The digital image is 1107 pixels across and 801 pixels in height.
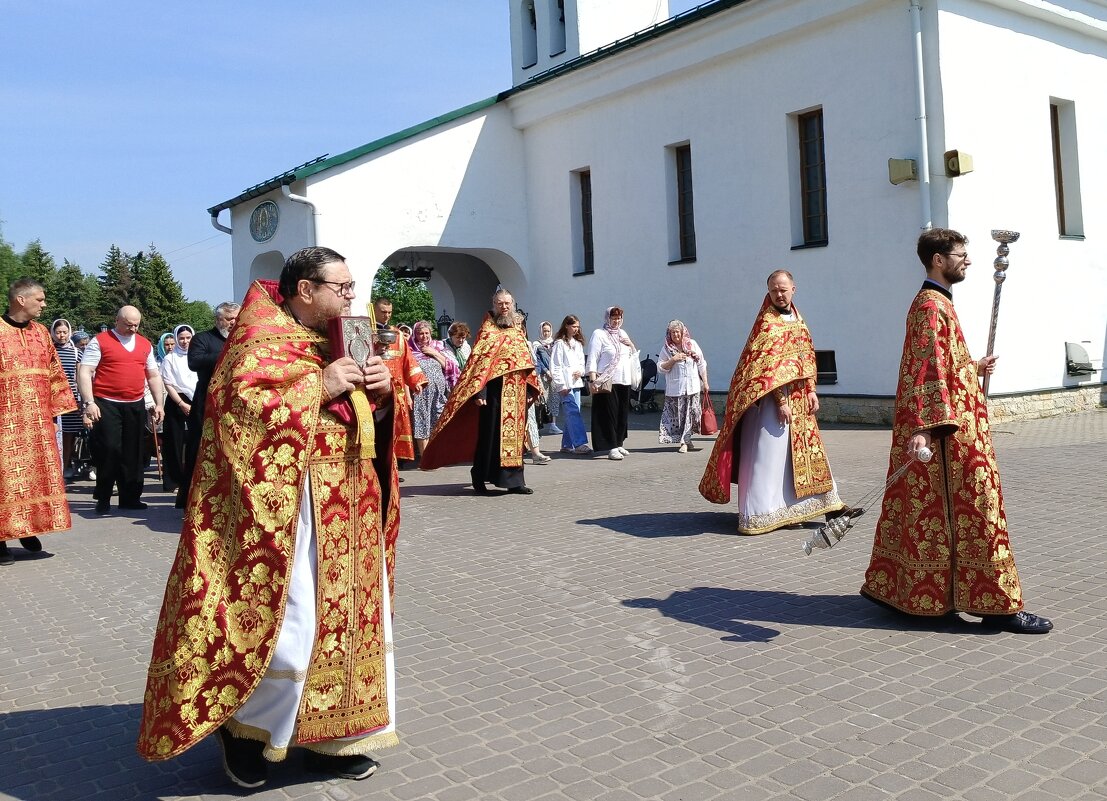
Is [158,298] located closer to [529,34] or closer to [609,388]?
[529,34]

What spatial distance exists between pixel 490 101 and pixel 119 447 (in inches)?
567

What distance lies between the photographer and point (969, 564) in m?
5.46

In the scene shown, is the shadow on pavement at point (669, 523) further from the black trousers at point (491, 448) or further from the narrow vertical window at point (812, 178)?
the narrow vertical window at point (812, 178)

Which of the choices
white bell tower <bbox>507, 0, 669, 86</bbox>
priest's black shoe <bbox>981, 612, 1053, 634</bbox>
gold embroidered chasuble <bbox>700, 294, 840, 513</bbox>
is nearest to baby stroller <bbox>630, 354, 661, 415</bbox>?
white bell tower <bbox>507, 0, 669, 86</bbox>

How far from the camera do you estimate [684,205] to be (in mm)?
20531

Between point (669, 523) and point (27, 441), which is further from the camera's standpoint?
point (669, 523)

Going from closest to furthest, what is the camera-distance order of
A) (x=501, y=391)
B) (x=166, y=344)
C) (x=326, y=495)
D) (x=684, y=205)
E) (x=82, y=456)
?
1. (x=326, y=495)
2. (x=501, y=391)
3. (x=82, y=456)
4. (x=166, y=344)
5. (x=684, y=205)

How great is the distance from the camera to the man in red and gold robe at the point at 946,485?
5.40 m

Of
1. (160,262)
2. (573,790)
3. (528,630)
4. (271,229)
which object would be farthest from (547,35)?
(160,262)

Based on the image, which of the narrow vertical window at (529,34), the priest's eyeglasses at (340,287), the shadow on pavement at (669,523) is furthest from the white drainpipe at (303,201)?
the priest's eyeglasses at (340,287)

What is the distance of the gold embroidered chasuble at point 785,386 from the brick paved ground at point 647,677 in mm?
506

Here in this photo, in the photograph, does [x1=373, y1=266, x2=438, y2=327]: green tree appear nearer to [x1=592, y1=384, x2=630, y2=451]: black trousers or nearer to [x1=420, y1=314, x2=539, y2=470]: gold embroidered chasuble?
[x1=592, y1=384, x2=630, y2=451]: black trousers

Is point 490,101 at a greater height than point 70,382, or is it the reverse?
point 490,101

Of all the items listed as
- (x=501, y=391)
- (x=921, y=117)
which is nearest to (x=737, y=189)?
(x=921, y=117)
